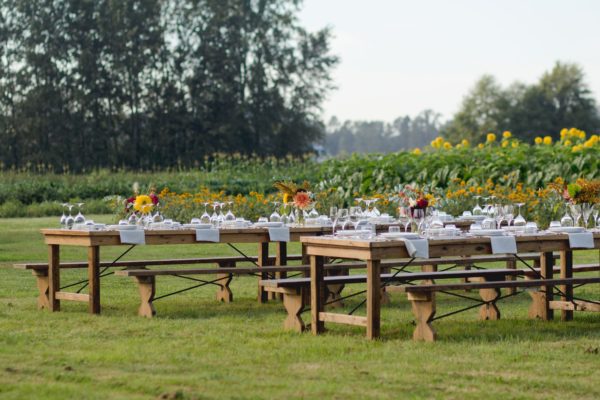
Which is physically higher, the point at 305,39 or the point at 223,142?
the point at 305,39

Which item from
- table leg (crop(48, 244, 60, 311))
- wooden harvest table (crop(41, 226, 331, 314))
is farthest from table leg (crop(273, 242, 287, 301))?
table leg (crop(48, 244, 60, 311))

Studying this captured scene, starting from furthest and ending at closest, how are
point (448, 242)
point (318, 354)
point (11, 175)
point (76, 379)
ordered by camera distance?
point (11, 175)
point (448, 242)
point (318, 354)
point (76, 379)

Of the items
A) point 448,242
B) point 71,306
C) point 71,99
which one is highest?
point 71,99

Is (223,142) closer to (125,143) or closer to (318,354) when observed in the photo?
(125,143)

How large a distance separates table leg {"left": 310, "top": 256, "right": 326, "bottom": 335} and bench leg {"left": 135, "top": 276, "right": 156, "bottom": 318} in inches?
60.3

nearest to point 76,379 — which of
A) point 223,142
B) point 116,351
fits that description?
point 116,351

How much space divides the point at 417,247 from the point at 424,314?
463mm

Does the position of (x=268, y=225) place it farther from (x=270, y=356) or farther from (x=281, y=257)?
(x=270, y=356)

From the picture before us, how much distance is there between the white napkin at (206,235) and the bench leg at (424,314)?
2.21m

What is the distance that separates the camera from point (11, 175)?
27516 millimetres

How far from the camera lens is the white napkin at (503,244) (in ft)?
25.9

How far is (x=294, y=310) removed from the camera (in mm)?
8148

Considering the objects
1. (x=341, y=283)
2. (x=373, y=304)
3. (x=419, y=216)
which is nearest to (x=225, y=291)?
(x=341, y=283)

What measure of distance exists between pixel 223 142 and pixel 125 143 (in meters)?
3.57
